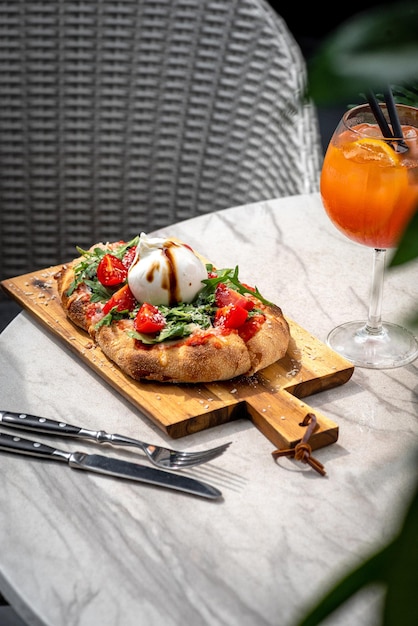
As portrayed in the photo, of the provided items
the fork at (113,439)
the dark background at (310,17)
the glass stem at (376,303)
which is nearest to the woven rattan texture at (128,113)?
the glass stem at (376,303)

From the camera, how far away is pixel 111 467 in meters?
0.88

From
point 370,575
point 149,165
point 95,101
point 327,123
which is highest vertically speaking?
point 370,575

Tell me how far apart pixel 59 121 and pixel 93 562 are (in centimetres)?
143

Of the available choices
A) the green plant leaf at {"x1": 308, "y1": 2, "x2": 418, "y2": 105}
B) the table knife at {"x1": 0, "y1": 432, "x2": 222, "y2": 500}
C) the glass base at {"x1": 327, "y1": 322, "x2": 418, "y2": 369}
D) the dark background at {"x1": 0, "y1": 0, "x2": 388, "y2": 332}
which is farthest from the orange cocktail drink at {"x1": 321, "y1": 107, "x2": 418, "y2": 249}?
the dark background at {"x1": 0, "y1": 0, "x2": 388, "y2": 332}

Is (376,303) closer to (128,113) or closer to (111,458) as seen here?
(111,458)

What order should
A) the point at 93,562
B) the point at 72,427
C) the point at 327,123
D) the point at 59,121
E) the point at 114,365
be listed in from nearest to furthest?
the point at 93,562
the point at 72,427
the point at 114,365
the point at 59,121
the point at 327,123

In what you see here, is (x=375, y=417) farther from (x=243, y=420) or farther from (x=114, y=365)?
(x=114, y=365)

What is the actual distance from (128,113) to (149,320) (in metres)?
1.13

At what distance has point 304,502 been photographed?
842 millimetres

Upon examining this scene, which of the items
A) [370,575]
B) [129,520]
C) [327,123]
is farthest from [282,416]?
[327,123]

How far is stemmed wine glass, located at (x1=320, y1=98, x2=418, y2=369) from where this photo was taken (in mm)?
1011

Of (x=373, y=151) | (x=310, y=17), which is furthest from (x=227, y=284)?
(x=310, y=17)

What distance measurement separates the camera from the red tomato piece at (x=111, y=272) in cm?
111

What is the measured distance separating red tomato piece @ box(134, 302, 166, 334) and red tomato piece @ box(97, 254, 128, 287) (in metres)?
0.11
